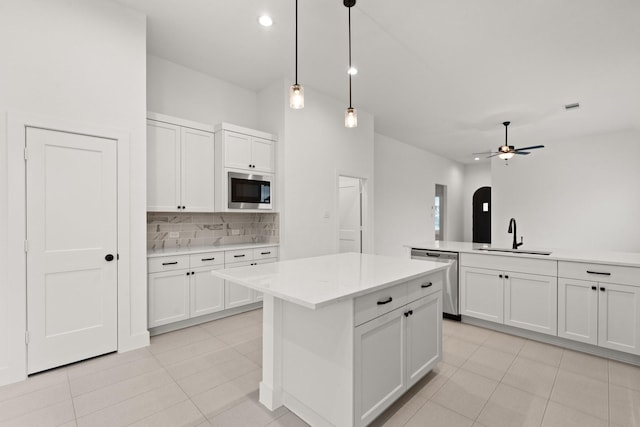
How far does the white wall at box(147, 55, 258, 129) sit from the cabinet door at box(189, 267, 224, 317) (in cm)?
201

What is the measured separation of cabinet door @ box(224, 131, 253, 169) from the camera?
12.1ft

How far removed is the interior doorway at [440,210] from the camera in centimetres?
890

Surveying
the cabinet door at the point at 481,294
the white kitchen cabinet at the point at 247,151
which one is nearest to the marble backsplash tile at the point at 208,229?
the white kitchen cabinet at the point at 247,151

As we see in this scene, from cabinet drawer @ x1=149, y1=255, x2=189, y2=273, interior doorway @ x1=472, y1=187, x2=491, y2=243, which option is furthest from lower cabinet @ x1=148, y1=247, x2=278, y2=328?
interior doorway @ x1=472, y1=187, x2=491, y2=243

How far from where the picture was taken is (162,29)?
3.05m

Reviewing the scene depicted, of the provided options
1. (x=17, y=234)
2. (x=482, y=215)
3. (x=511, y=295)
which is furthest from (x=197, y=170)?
(x=482, y=215)

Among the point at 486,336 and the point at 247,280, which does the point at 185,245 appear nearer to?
the point at 247,280

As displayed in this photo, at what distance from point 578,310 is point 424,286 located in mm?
1743

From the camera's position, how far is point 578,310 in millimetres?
2742

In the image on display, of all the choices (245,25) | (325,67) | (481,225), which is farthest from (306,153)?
(481,225)

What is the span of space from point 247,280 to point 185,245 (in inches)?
97.2

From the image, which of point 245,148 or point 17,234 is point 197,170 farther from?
point 17,234

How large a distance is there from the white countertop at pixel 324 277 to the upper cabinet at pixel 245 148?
6.23 feet

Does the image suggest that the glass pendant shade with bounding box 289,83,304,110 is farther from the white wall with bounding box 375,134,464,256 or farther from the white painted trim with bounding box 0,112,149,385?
the white wall with bounding box 375,134,464,256
